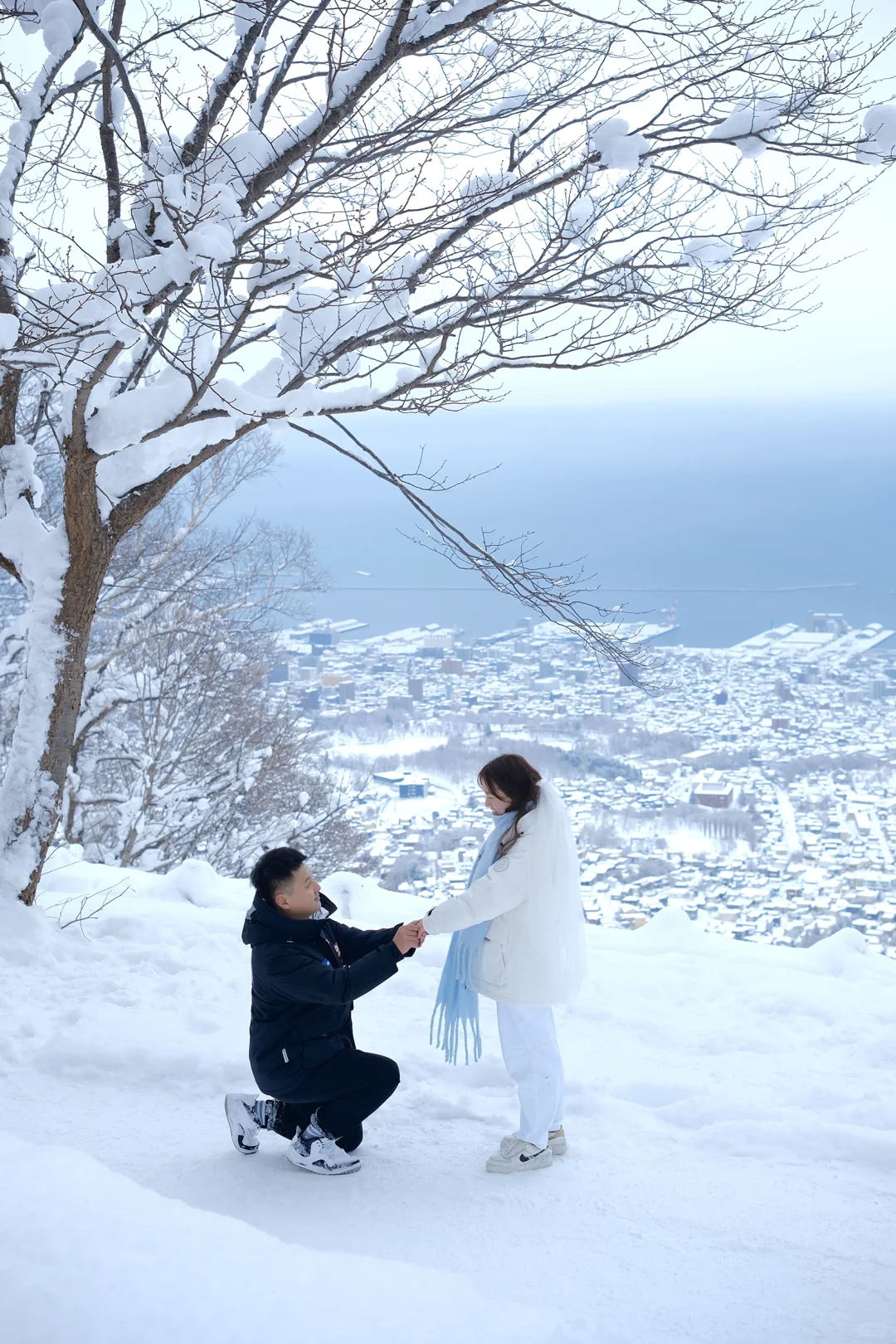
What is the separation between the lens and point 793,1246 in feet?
10.0

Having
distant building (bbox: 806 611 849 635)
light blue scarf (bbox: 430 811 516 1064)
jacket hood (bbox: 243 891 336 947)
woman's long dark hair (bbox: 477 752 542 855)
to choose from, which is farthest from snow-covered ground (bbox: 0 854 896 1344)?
distant building (bbox: 806 611 849 635)

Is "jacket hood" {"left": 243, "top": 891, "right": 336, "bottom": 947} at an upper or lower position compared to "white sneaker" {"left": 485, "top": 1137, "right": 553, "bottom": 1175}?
upper

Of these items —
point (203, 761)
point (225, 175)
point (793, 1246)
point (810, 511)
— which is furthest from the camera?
point (810, 511)

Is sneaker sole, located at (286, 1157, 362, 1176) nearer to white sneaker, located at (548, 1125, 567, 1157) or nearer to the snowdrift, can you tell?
white sneaker, located at (548, 1125, 567, 1157)

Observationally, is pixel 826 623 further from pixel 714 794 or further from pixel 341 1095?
pixel 341 1095

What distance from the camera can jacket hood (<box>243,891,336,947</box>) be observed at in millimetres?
3305

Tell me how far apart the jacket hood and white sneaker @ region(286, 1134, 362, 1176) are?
28.8 inches

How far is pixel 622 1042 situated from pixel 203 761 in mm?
11176

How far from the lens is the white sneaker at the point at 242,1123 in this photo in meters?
3.45

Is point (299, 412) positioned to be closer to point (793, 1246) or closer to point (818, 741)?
point (793, 1246)

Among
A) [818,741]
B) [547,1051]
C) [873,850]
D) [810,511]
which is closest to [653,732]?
[818,741]

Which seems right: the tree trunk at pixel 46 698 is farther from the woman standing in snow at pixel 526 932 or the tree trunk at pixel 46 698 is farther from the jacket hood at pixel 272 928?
the woman standing in snow at pixel 526 932

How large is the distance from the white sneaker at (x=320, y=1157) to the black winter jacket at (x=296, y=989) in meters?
0.24

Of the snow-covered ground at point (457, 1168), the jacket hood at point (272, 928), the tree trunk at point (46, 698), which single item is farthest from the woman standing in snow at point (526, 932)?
the tree trunk at point (46, 698)
